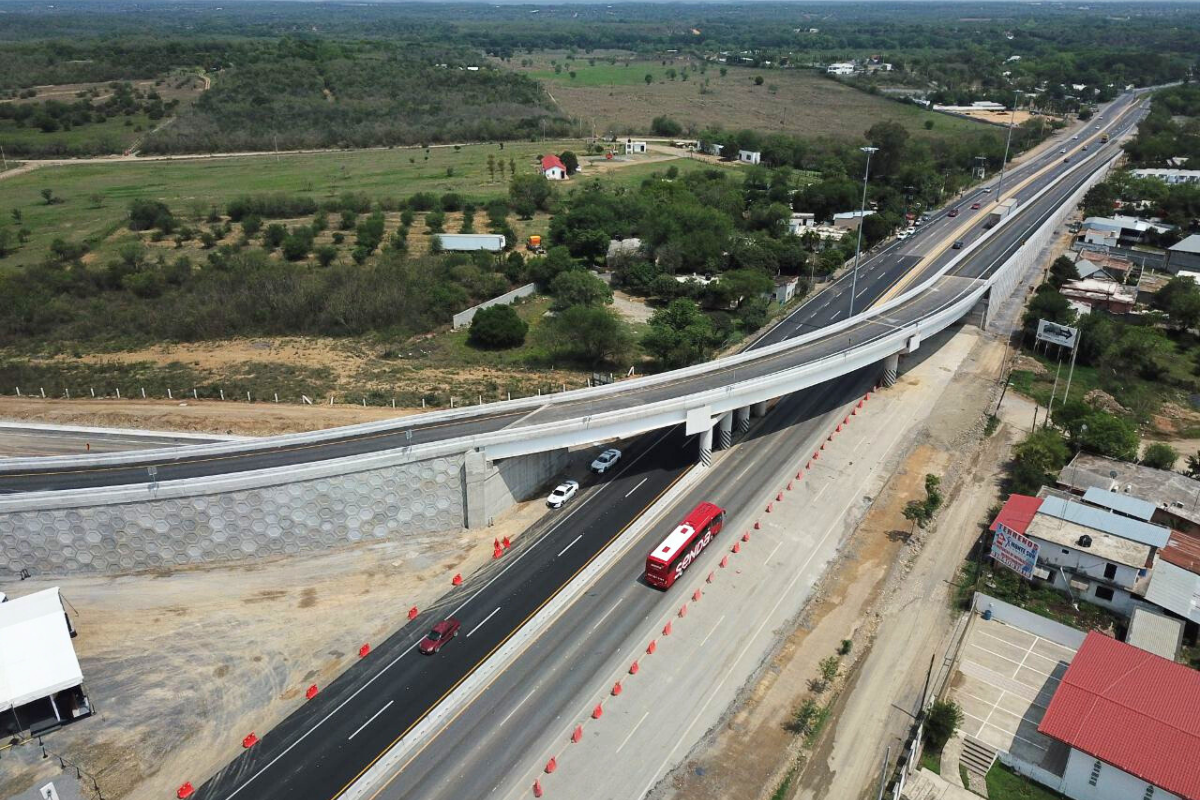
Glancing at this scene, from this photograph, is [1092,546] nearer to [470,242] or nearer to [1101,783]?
[1101,783]

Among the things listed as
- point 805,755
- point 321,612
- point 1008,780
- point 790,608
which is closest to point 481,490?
point 321,612

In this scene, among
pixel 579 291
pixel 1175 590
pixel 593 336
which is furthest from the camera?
pixel 579 291

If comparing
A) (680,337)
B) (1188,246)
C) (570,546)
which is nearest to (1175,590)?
(570,546)

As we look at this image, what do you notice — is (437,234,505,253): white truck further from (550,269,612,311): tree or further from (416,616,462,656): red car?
(416,616,462,656): red car

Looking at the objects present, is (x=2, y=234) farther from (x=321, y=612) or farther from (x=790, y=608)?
(x=790, y=608)

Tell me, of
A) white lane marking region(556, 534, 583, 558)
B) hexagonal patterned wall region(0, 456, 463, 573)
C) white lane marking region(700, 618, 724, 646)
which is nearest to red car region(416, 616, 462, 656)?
white lane marking region(556, 534, 583, 558)

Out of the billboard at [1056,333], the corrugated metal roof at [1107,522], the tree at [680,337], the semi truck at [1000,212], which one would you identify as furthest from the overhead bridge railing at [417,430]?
the semi truck at [1000,212]

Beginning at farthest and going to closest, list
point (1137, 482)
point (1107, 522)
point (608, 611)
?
point (1137, 482) < point (1107, 522) < point (608, 611)
